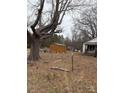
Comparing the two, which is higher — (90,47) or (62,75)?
(90,47)

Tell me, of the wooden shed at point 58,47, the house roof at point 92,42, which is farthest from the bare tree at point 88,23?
the wooden shed at point 58,47

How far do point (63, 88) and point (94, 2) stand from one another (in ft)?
1.54

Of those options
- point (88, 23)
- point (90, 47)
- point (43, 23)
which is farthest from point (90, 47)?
point (43, 23)

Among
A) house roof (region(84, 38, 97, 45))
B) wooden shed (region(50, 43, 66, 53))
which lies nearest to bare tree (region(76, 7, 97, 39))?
house roof (region(84, 38, 97, 45))

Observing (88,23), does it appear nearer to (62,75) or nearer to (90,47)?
(90,47)

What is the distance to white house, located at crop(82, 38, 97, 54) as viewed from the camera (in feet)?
4.53

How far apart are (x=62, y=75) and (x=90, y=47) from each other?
204 millimetres

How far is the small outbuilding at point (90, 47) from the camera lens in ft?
4.52

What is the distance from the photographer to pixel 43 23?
57.2 inches

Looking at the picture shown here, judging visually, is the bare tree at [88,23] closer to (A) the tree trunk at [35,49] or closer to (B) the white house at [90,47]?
(B) the white house at [90,47]

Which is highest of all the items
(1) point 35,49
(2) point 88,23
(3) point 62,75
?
(2) point 88,23
